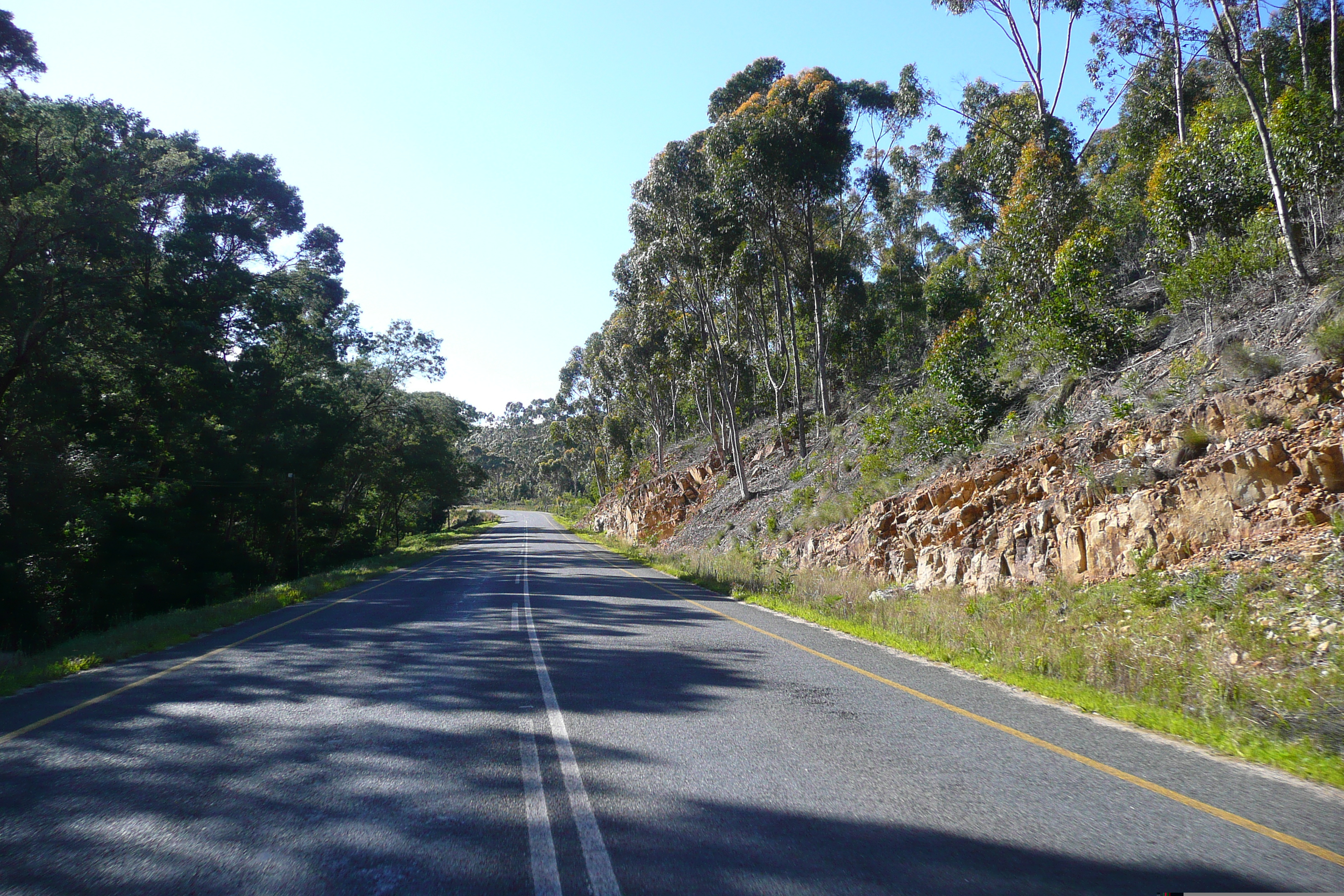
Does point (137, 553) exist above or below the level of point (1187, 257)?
below

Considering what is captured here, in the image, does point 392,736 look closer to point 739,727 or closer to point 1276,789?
point 739,727

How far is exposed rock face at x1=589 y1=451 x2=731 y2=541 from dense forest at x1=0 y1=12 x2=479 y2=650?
16.4 m

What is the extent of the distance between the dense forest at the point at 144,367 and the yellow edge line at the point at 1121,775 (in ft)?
62.8

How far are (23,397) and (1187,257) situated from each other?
2844cm

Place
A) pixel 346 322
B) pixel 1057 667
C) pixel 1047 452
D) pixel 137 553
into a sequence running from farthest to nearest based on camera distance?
pixel 346 322 → pixel 137 553 → pixel 1047 452 → pixel 1057 667

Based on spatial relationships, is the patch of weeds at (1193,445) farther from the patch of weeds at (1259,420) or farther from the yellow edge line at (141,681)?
the yellow edge line at (141,681)

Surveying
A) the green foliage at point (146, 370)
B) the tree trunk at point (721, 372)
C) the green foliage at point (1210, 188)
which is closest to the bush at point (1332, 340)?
the green foliage at point (1210, 188)

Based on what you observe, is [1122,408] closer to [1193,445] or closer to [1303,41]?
[1193,445]

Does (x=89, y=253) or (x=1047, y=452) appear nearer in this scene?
(x=1047, y=452)

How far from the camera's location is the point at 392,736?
5.66m

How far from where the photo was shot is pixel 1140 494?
1056cm

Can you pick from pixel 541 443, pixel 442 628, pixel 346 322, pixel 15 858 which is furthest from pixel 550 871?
pixel 541 443

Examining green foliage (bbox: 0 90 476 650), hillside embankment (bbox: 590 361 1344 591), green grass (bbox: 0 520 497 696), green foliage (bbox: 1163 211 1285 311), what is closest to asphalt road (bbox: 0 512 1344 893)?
green grass (bbox: 0 520 497 696)

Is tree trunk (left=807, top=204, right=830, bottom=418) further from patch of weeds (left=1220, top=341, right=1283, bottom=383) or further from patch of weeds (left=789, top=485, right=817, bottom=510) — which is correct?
patch of weeds (left=1220, top=341, right=1283, bottom=383)
